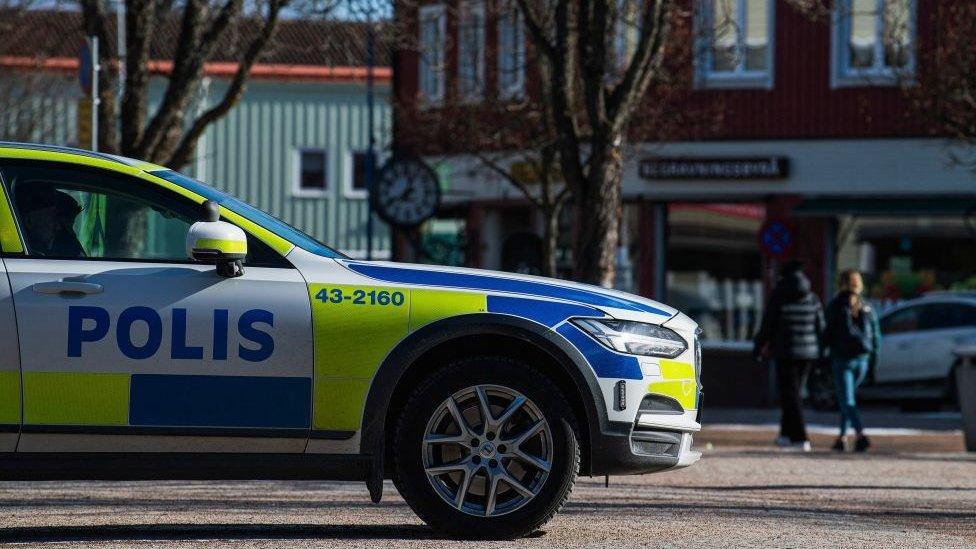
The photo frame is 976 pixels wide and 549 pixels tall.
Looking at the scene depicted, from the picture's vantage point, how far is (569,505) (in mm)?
9922

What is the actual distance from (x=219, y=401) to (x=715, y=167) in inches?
858

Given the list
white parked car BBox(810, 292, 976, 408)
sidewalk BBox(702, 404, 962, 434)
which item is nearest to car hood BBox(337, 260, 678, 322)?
sidewalk BBox(702, 404, 962, 434)

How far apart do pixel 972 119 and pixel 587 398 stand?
13.6 metres

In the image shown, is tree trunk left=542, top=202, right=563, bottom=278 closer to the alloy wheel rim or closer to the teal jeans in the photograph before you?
the teal jeans

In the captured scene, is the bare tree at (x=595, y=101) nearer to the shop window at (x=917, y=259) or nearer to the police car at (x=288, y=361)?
the police car at (x=288, y=361)

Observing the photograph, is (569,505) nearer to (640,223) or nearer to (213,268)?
(213,268)

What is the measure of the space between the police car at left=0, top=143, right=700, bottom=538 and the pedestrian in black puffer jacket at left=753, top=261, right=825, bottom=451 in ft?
29.1

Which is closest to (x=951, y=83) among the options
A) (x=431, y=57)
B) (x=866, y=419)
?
(x=866, y=419)

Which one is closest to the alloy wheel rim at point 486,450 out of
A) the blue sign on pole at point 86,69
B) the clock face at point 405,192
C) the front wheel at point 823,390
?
the blue sign on pole at point 86,69

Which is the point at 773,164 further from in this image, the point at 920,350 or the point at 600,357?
the point at 600,357

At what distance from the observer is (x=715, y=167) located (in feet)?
94.4

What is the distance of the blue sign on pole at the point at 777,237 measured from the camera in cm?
2838

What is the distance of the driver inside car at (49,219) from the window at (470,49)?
1842cm

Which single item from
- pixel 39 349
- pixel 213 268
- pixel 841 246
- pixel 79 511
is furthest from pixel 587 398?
pixel 841 246
